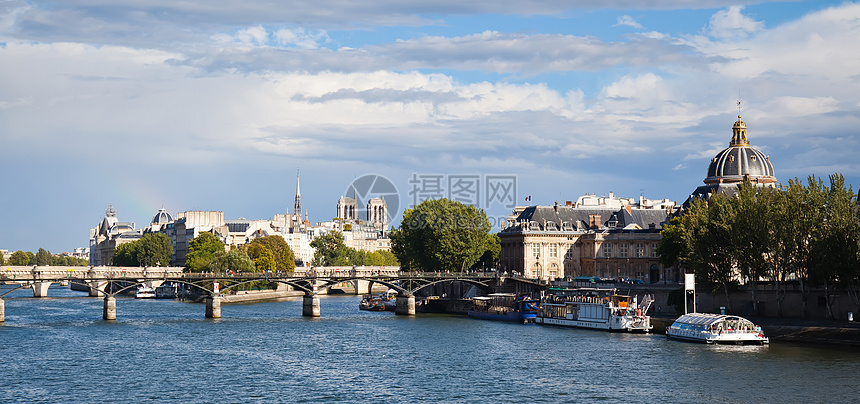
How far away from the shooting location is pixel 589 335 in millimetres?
78500

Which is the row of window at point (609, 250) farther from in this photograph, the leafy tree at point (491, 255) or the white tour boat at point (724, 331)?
the white tour boat at point (724, 331)

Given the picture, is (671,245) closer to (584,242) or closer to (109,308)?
(584,242)

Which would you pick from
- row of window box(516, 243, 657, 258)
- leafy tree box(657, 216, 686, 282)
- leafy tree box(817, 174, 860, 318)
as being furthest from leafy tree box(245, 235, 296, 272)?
leafy tree box(817, 174, 860, 318)

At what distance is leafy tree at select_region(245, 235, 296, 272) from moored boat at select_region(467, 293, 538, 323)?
212ft

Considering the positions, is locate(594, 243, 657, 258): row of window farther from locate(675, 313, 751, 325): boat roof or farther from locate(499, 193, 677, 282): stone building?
locate(675, 313, 751, 325): boat roof

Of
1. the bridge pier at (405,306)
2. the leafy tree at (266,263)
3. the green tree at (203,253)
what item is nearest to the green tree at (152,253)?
the green tree at (203,253)

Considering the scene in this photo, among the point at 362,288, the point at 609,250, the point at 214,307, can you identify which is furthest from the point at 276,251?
the point at 214,307

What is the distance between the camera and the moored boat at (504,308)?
9569cm

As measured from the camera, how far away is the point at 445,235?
11800 centimetres

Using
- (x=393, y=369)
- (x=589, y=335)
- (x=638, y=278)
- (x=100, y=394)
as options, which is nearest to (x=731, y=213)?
(x=589, y=335)

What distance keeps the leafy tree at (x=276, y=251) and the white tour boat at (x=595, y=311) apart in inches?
3071

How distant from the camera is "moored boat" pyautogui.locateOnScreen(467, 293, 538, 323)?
9569 cm

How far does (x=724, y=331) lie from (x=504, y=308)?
33.9 metres

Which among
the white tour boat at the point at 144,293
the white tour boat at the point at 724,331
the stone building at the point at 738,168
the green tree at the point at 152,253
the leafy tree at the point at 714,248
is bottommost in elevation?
the white tour boat at the point at 724,331
